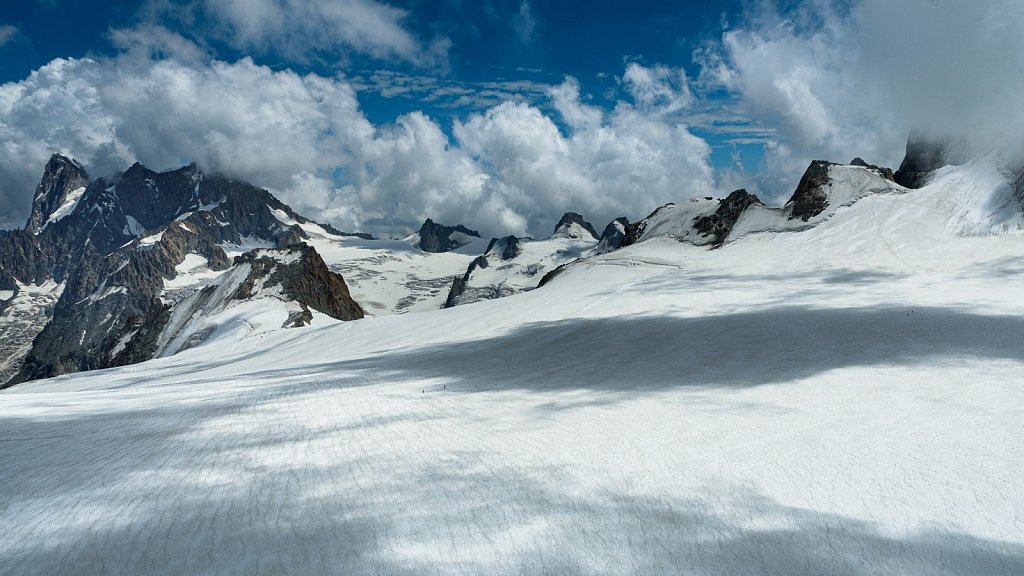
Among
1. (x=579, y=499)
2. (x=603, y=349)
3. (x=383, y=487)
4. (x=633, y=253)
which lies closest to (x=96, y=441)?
(x=383, y=487)

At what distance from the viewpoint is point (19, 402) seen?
704cm

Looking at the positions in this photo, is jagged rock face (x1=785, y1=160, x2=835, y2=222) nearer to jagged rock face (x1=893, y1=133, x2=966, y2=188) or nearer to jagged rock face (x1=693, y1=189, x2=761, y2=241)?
jagged rock face (x1=693, y1=189, x2=761, y2=241)

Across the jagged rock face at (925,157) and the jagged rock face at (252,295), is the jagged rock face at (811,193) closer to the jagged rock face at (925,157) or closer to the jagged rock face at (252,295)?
the jagged rock face at (925,157)

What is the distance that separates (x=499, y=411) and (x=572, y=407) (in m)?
0.82

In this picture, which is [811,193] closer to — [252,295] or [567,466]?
[567,466]

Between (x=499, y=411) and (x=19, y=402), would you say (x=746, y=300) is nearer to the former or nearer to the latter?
(x=499, y=411)

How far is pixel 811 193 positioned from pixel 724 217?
541cm

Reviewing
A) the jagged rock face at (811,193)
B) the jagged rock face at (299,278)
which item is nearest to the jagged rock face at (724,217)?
the jagged rock face at (811,193)

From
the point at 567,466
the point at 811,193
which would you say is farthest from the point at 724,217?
the point at 567,466

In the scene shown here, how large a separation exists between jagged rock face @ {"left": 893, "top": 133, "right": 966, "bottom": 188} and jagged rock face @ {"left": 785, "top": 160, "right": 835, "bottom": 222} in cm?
550

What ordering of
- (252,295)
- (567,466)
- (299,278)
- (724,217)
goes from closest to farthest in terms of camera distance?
(567,466), (724,217), (252,295), (299,278)

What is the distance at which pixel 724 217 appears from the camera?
3638 centimetres

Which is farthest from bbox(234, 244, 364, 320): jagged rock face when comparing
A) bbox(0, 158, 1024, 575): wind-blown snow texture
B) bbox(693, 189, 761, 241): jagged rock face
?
bbox(0, 158, 1024, 575): wind-blown snow texture

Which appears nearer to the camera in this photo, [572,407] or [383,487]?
[383,487]
